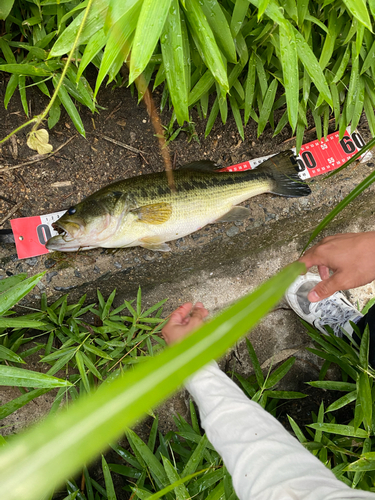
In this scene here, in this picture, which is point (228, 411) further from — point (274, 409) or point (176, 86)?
point (176, 86)

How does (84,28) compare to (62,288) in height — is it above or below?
above

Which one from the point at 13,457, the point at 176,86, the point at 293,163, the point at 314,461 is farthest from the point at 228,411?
the point at 293,163

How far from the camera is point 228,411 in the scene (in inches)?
55.9

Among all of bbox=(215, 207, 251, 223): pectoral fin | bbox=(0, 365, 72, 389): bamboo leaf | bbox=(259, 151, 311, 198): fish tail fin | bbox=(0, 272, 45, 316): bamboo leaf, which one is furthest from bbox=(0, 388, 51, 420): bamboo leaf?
bbox=(259, 151, 311, 198): fish tail fin

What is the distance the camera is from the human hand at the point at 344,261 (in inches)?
68.8

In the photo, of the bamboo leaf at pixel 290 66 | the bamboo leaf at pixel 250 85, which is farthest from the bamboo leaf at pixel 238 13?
the bamboo leaf at pixel 250 85

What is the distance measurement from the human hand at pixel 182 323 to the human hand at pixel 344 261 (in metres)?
0.62

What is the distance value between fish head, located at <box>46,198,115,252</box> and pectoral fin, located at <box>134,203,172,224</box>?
193 mm

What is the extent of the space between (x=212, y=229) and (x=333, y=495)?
1.69 metres

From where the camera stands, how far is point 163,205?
2.07m

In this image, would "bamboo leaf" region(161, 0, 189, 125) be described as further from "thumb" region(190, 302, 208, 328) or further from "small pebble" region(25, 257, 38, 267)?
"small pebble" region(25, 257, 38, 267)

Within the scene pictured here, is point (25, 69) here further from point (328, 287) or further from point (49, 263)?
point (328, 287)

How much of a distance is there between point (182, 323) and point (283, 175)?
134 centimetres

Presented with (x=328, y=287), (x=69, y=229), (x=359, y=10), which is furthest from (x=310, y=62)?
(x=69, y=229)
